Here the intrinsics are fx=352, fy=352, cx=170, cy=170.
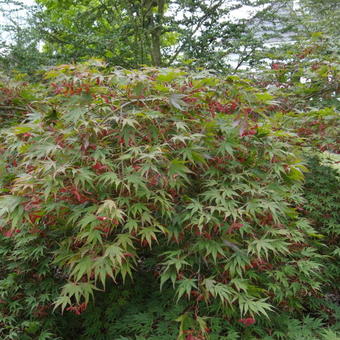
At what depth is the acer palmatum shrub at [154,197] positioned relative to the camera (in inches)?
84.7

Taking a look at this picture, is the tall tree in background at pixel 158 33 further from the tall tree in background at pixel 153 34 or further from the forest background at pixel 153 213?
the forest background at pixel 153 213

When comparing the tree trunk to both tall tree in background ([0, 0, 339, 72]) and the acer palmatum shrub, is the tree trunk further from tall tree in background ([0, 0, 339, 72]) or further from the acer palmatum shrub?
the acer palmatum shrub

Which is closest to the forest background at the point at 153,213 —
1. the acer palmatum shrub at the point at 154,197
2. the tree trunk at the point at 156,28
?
the acer palmatum shrub at the point at 154,197

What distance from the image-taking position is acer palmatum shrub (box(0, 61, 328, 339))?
2.15 meters

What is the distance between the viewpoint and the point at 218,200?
2.30 metres

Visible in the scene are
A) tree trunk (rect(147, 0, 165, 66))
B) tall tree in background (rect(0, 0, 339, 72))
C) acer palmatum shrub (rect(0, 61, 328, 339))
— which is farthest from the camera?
tree trunk (rect(147, 0, 165, 66))

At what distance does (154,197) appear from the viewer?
7.02 ft

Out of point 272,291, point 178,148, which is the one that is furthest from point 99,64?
point 272,291

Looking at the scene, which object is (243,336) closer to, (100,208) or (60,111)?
(100,208)

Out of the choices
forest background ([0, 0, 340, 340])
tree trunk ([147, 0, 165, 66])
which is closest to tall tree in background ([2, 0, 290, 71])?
tree trunk ([147, 0, 165, 66])

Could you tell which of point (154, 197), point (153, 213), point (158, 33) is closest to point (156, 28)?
point (158, 33)

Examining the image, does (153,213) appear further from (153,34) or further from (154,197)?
(153,34)

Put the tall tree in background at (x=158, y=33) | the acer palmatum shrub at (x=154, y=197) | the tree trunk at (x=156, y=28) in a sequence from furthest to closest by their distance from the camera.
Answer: the tree trunk at (x=156, y=28) < the tall tree in background at (x=158, y=33) < the acer palmatum shrub at (x=154, y=197)

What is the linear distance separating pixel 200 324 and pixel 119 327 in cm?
70
